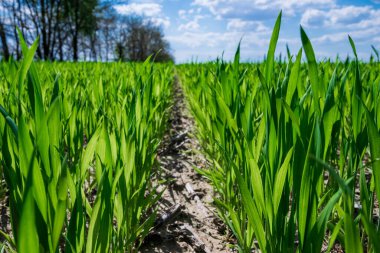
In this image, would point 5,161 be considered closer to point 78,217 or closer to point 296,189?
point 78,217

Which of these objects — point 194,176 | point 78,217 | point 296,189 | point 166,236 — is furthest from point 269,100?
point 194,176

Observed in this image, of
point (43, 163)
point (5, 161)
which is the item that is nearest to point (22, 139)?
→ point (43, 163)

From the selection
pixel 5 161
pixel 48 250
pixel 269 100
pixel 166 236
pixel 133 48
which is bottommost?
pixel 166 236

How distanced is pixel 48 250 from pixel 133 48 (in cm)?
5674

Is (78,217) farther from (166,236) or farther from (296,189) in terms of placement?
(166,236)

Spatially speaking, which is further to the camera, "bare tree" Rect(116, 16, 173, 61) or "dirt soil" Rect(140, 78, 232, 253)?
"bare tree" Rect(116, 16, 173, 61)

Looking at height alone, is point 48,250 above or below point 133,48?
below

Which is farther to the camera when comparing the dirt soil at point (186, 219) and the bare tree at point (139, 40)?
the bare tree at point (139, 40)

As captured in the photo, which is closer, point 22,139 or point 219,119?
point 22,139

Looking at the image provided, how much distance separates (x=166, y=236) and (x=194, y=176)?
829 mm

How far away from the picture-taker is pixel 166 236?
4.66ft

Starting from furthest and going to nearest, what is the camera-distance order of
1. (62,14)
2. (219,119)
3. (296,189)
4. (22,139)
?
1. (62,14)
2. (219,119)
3. (296,189)
4. (22,139)

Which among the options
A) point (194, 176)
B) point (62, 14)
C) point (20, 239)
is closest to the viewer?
point (20, 239)

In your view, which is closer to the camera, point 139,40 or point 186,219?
point 186,219
